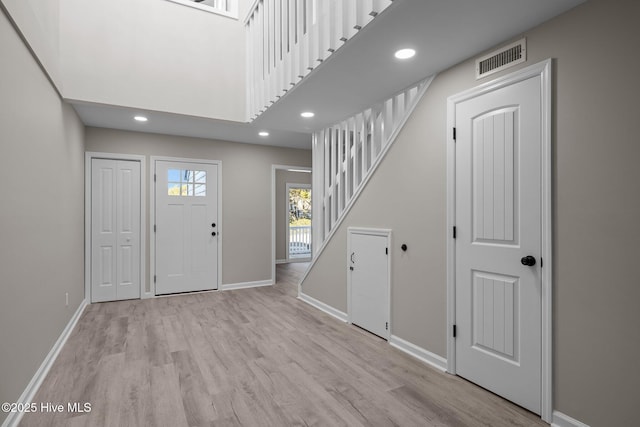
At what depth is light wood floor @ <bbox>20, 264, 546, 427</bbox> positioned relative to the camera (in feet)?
6.68

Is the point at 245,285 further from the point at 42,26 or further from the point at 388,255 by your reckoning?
the point at 42,26

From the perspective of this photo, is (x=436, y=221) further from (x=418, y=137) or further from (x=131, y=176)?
(x=131, y=176)

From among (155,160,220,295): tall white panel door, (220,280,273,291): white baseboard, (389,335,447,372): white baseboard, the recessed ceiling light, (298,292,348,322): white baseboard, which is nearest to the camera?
the recessed ceiling light

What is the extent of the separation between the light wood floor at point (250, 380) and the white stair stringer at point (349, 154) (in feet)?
4.38

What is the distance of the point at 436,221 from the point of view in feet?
8.87

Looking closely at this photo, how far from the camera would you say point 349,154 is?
3.94 meters

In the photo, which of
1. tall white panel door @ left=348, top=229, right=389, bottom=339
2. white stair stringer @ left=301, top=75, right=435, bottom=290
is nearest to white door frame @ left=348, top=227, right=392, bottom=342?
tall white panel door @ left=348, top=229, right=389, bottom=339

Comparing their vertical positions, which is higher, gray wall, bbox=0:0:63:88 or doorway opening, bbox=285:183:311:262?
gray wall, bbox=0:0:63:88

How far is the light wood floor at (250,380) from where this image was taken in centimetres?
204

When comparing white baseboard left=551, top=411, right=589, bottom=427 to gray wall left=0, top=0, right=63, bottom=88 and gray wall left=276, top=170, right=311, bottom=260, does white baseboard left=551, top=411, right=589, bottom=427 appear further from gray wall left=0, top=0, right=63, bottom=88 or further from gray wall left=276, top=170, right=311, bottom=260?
gray wall left=276, top=170, right=311, bottom=260

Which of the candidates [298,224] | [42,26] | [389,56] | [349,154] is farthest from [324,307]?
[298,224]

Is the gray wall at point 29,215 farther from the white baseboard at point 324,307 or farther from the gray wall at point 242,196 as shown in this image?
the white baseboard at point 324,307

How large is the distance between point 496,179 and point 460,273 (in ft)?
2.41

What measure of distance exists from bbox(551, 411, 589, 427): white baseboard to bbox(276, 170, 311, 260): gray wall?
7.03 metres
